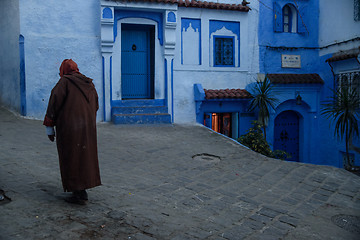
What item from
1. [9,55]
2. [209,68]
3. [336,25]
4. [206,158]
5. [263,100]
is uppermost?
[336,25]

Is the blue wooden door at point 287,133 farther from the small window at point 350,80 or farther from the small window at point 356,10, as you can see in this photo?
the small window at point 356,10

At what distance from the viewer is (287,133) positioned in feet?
41.3

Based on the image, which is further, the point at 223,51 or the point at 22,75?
the point at 223,51

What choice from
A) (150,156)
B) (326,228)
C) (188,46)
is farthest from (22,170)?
(188,46)

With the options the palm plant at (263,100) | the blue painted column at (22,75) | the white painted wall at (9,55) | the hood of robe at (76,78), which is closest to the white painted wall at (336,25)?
the palm plant at (263,100)

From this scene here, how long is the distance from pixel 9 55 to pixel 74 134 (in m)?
7.77

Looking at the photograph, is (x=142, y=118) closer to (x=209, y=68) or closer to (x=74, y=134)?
(x=209, y=68)

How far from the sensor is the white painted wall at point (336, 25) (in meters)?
11.1

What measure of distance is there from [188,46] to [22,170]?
733 centimetres

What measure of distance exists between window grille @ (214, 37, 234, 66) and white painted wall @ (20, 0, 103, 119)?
157 inches

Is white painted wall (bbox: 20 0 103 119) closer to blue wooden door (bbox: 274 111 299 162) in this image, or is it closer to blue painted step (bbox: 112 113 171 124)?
blue painted step (bbox: 112 113 171 124)

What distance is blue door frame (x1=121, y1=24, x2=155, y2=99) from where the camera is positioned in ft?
35.7

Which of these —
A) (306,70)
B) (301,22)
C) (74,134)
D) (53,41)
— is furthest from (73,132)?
(301,22)

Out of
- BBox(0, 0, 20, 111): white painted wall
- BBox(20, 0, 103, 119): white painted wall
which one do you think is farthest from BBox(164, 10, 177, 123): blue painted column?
BBox(0, 0, 20, 111): white painted wall
